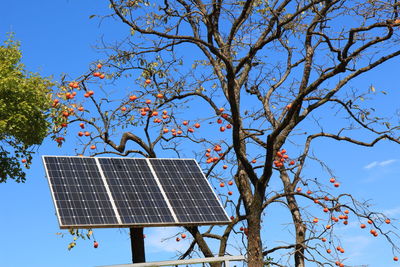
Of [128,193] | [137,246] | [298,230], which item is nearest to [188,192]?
[128,193]

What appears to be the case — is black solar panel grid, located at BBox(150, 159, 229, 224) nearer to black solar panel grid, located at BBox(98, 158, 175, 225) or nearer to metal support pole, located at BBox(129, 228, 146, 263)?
black solar panel grid, located at BBox(98, 158, 175, 225)

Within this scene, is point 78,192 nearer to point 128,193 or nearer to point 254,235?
point 128,193

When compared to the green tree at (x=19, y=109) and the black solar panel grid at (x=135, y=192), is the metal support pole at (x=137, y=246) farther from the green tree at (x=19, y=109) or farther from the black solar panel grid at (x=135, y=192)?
the green tree at (x=19, y=109)

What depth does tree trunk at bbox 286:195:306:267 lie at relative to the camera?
1497cm

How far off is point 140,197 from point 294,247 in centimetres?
562

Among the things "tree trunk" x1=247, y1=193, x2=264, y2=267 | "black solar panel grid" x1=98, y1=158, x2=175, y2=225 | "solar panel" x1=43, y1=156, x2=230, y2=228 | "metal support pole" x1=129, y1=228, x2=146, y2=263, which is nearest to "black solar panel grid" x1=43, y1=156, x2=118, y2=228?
"solar panel" x1=43, y1=156, x2=230, y2=228

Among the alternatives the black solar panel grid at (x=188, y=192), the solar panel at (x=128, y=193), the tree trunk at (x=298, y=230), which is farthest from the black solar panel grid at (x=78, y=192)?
the tree trunk at (x=298, y=230)

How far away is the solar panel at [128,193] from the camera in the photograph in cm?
991

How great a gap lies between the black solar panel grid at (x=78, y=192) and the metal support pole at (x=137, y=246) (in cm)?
61

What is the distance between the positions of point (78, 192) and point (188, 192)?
2.18 meters

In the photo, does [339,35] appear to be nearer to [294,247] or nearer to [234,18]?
[234,18]

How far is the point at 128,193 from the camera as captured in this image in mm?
10758

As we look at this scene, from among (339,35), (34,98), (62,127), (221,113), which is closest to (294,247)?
(221,113)

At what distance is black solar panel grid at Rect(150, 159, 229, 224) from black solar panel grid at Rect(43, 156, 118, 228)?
1.29 m
